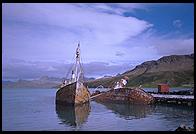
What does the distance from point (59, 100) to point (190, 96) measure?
21147 mm

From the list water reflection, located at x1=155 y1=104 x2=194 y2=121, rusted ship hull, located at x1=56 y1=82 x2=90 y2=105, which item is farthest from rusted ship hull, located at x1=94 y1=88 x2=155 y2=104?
rusted ship hull, located at x1=56 y1=82 x2=90 y2=105

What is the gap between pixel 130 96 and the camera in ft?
182

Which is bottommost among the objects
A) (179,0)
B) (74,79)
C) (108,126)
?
(108,126)

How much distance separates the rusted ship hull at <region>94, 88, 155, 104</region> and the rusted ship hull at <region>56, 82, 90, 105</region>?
7.00 meters

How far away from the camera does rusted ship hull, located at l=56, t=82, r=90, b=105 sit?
48.4 metres

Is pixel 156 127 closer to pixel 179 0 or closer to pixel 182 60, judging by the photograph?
pixel 179 0

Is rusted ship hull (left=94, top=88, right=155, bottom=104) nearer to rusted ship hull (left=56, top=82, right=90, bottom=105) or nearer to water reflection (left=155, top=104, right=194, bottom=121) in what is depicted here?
water reflection (left=155, top=104, right=194, bottom=121)

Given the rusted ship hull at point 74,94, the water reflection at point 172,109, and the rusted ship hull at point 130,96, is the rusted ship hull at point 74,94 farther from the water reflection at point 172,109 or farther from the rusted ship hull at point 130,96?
the water reflection at point 172,109

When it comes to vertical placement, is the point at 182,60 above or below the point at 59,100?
above

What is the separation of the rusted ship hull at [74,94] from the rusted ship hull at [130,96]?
7001 mm

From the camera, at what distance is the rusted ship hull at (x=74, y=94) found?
1906 inches

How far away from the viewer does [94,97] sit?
65.9 metres

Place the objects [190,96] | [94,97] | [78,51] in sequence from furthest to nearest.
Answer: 1. [94,97]
2. [190,96]
3. [78,51]

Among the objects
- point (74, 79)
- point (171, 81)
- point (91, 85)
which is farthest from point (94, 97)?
point (171, 81)
